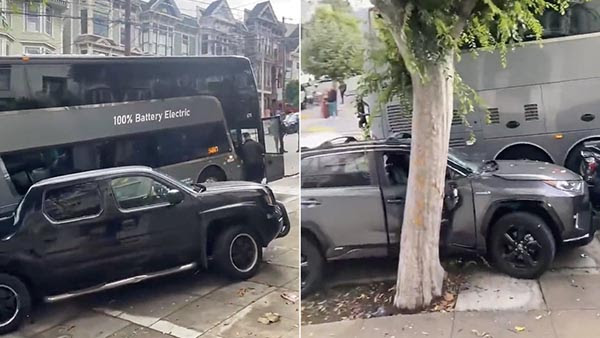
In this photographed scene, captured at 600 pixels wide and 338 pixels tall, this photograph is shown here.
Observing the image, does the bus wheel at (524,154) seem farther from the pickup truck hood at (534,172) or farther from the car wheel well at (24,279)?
the car wheel well at (24,279)

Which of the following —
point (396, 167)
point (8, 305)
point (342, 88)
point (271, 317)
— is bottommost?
point (271, 317)

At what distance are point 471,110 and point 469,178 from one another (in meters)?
0.25

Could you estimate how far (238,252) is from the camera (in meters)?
1.91

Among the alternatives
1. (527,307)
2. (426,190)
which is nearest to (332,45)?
(426,190)

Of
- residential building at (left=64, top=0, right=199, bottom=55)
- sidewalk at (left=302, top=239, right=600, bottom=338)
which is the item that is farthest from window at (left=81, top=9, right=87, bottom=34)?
sidewalk at (left=302, top=239, right=600, bottom=338)

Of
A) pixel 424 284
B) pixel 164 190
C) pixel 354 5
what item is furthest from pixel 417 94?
pixel 164 190

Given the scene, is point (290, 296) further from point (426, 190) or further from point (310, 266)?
point (426, 190)

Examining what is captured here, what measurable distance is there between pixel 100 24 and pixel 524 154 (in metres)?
1.55

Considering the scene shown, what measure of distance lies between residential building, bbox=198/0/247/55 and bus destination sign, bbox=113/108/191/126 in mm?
235

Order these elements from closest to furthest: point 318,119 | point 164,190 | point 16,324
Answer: point 16,324 → point 164,190 → point 318,119

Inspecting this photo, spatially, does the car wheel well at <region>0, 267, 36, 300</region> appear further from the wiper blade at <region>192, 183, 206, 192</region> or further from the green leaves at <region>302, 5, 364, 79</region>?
the green leaves at <region>302, 5, 364, 79</region>

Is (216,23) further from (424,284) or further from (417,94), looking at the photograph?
(424,284)

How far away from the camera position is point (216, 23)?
1862mm

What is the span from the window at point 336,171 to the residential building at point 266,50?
0.86 ft
